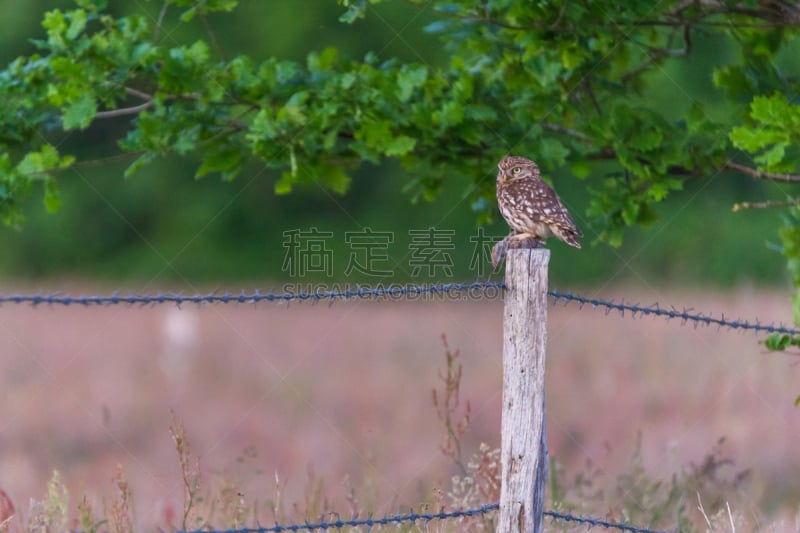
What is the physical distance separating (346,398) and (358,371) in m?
1.11

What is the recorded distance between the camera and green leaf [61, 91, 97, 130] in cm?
534

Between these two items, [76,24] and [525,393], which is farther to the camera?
[76,24]

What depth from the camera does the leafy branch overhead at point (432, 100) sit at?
5355 mm

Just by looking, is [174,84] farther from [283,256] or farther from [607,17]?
[283,256]

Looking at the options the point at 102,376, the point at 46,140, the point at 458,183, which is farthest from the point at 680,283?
the point at 46,140

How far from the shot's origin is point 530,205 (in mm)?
5137

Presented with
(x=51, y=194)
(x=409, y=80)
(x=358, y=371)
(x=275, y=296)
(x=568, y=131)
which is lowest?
(x=275, y=296)

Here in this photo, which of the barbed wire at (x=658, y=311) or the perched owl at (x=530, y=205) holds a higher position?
the perched owl at (x=530, y=205)

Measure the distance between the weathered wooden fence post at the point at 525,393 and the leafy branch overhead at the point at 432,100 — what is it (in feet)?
6.11

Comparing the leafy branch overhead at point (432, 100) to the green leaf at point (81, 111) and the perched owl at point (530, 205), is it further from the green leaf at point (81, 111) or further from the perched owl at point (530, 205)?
the perched owl at point (530, 205)
